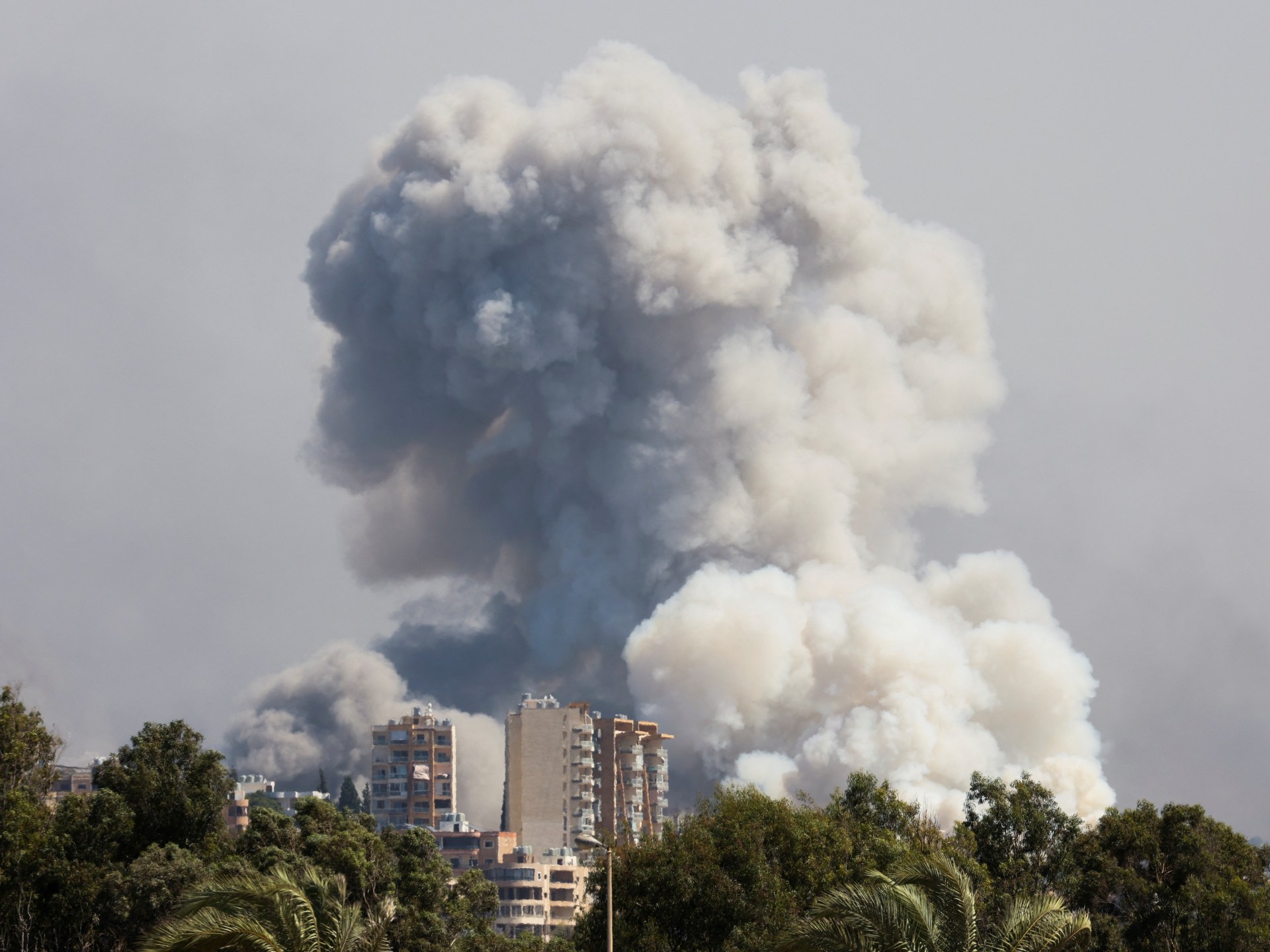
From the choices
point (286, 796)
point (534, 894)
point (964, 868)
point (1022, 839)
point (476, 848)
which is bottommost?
point (964, 868)

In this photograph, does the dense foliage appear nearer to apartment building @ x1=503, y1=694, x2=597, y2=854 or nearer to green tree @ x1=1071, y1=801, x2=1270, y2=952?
green tree @ x1=1071, y1=801, x2=1270, y2=952

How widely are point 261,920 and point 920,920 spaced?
7.95 metres

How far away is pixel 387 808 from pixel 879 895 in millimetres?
108190

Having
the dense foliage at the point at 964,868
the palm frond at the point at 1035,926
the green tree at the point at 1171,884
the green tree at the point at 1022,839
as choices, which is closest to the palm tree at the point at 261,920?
the palm frond at the point at 1035,926

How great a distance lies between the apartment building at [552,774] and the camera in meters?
113

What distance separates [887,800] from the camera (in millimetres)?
46375

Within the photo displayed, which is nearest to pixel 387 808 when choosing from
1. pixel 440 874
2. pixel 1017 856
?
pixel 440 874

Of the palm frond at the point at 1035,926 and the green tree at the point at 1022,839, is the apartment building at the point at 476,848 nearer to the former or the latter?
the green tree at the point at 1022,839

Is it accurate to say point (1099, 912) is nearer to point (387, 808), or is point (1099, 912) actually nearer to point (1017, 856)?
point (1017, 856)

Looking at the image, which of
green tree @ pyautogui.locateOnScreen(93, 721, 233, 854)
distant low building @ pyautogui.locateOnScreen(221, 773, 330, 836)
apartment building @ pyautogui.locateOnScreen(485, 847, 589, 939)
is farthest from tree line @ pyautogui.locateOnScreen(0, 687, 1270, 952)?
distant low building @ pyautogui.locateOnScreen(221, 773, 330, 836)

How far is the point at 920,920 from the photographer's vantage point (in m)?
19.5

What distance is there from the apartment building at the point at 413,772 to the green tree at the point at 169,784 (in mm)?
80335

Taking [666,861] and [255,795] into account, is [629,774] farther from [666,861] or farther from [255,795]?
[666,861]

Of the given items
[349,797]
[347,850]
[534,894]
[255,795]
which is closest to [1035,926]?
[347,850]
